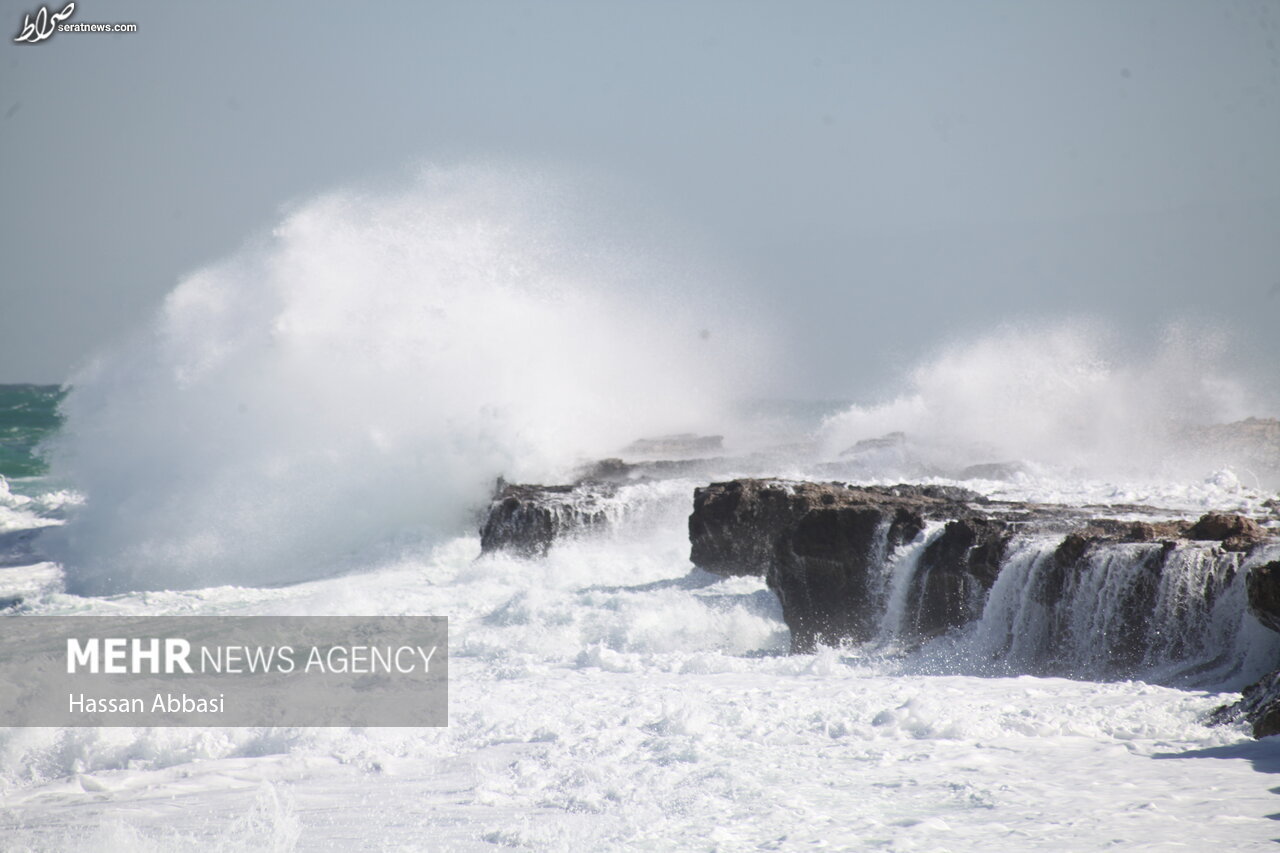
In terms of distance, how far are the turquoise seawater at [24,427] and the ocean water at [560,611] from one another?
6251 millimetres

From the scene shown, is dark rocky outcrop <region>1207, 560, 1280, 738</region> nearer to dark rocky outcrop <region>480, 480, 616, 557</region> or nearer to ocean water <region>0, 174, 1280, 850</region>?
ocean water <region>0, 174, 1280, 850</region>

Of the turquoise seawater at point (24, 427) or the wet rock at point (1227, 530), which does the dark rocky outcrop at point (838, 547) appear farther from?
the turquoise seawater at point (24, 427)

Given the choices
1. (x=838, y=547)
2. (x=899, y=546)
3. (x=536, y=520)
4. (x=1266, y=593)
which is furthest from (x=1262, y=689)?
(x=536, y=520)

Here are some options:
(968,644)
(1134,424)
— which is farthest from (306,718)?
(1134,424)

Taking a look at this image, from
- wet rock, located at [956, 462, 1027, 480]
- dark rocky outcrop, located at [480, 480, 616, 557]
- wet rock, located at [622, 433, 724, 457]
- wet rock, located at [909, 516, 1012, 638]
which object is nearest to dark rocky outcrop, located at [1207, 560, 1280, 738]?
wet rock, located at [909, 516, 1012, 638]

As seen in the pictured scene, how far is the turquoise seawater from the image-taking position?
33.5 metres

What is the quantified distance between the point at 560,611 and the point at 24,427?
43136mm

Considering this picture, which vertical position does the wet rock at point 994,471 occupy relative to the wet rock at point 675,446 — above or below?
below

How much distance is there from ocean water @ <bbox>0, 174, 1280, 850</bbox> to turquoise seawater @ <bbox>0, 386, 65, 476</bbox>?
6.25 metres

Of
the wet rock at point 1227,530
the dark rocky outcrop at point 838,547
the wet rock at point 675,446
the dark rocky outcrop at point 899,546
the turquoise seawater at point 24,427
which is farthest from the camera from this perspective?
the turquoise seawater at point 24,427

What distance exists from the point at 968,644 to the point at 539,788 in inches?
190

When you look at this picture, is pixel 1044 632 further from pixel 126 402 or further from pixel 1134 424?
pixel 126 402

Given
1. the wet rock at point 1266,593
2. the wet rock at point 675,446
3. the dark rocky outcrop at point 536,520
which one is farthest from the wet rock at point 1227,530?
the wet rock at point 675,446

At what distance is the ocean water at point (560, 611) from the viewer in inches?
190
